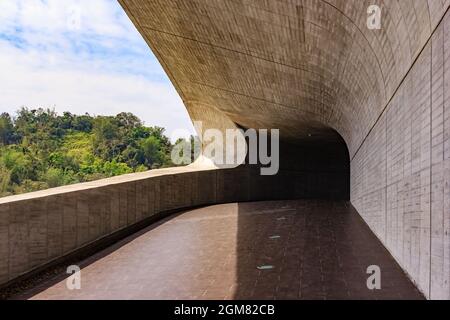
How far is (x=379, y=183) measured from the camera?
9547 mm

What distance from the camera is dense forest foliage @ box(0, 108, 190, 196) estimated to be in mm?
73188

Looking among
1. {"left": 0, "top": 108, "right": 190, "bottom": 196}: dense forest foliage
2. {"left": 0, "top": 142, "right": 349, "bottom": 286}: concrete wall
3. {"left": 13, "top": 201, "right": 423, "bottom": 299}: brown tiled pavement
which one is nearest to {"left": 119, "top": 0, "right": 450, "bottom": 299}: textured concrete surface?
{"left": 13, "top": 201, "right": 423, "bottom": 299}: brown tiled pavement

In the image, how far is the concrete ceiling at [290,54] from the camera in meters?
6.68

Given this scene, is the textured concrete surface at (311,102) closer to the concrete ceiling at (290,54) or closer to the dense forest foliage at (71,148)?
the concrete ceiling at (290,54)

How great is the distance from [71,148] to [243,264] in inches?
3595

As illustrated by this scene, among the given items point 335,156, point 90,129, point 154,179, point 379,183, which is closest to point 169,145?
point 90,129

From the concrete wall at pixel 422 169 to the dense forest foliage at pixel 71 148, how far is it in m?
70.3

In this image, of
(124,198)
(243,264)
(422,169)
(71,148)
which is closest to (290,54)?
(243,264)

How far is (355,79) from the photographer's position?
967 cm

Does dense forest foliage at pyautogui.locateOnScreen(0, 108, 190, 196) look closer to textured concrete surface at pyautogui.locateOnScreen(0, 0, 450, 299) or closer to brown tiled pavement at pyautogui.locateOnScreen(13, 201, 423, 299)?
textured concrete surface at pyautogui.locateOnScreen(0, 0, 450, 299)

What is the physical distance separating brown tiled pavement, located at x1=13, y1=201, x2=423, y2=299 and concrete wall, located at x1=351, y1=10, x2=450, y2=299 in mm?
639

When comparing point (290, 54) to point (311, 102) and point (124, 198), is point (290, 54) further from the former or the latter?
point (124, 198)

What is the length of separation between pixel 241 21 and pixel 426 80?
6.23 metres
